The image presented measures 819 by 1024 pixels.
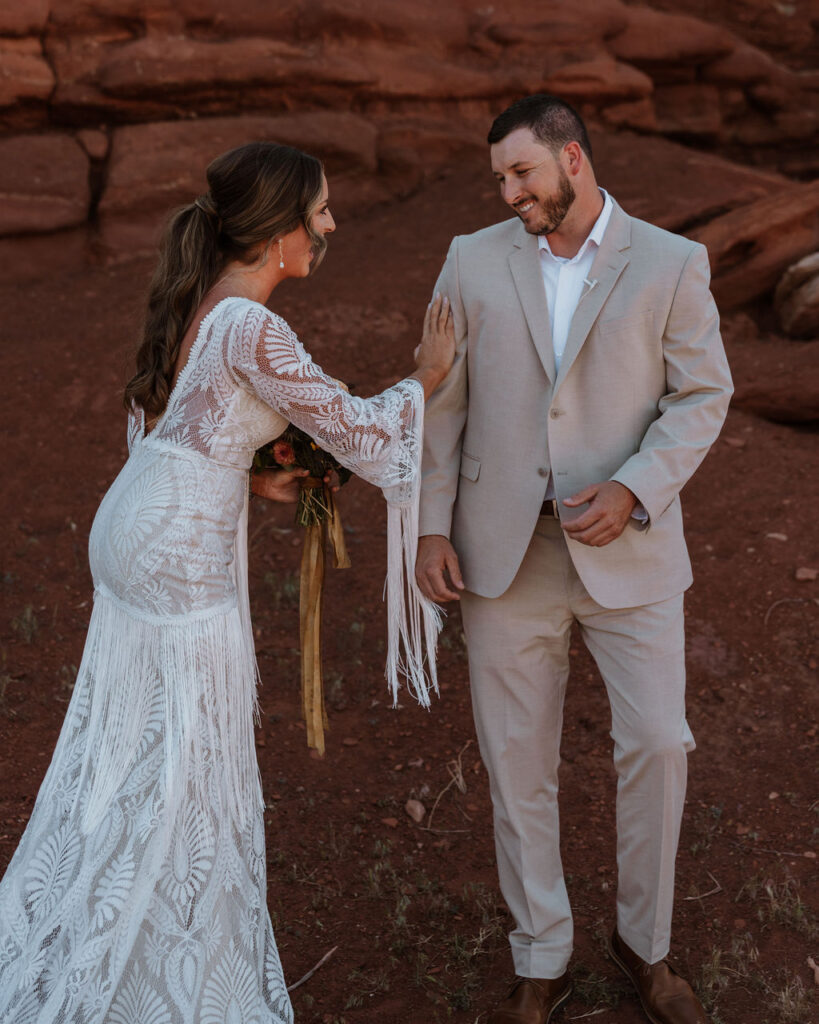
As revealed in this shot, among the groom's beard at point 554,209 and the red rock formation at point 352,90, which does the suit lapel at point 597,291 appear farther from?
the red rock formation at point 352,90

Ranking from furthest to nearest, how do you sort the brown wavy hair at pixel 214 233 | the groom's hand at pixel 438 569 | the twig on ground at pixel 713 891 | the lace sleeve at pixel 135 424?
the twig on ground at pixel 713 891, the groom's hand at pixel 438 569, the lace sleeve at pixel 135 424, the brown wavy hair at pixel 214 233

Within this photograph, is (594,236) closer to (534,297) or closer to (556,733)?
(534,297)

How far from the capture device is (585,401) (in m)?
3.35

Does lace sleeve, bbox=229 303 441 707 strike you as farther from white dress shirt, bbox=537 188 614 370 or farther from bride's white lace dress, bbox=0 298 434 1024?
white dress shirt, bbox=537 188 614 370

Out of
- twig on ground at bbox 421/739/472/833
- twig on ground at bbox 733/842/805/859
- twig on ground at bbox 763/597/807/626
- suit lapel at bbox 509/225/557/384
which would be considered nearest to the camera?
suit lapel at bbox 509/225/557/384

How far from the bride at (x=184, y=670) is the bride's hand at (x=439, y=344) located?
222mm

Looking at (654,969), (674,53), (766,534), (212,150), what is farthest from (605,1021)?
(674,53)

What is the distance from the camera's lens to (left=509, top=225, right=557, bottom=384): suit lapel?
335 centimetres

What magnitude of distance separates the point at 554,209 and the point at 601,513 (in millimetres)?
887

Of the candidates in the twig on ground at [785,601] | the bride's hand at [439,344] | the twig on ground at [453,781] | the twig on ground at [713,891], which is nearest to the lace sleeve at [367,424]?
the bride's hand at [439,344]

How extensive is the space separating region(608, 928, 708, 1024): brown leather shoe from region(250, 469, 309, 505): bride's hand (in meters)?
1.73

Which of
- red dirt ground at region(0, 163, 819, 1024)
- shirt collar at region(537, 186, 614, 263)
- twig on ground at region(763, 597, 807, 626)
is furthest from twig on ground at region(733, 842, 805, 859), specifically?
shirt collar at region(537, 186, 614, 263)

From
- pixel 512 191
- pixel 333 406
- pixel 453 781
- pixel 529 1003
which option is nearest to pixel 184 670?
pixel 333 406

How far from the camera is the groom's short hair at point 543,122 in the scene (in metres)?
3.30
